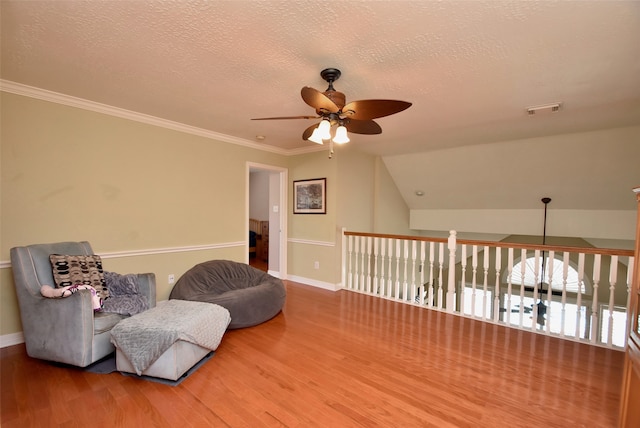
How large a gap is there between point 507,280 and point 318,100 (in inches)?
185

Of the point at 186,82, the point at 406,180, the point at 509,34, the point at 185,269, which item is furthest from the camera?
the point at 406,180

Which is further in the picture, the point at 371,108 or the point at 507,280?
the point at 507,280

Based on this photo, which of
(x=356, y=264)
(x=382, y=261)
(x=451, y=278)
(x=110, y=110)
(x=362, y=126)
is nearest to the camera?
(x=362, y=126)

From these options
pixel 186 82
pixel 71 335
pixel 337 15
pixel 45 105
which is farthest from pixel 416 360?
pixel 45 105

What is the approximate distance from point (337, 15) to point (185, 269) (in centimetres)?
326

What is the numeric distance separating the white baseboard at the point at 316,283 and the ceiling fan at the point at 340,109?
2710mm

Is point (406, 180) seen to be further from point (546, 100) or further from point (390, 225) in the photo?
point (546, 100)

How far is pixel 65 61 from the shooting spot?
1955mm

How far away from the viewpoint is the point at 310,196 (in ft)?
14.7

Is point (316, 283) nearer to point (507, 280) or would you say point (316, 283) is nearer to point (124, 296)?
point (124, 296)

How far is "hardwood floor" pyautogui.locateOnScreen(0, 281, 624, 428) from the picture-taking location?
162cm

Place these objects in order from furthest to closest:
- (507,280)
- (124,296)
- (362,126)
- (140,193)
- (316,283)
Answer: (507,280), (316,283), (140,193), (124,296), (362,126)

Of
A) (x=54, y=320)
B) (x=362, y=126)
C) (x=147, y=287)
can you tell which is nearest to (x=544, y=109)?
(x=362, y=126)

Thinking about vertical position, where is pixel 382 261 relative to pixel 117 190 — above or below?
below
